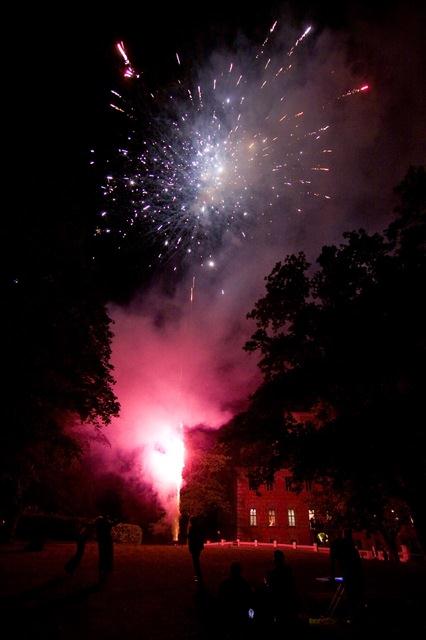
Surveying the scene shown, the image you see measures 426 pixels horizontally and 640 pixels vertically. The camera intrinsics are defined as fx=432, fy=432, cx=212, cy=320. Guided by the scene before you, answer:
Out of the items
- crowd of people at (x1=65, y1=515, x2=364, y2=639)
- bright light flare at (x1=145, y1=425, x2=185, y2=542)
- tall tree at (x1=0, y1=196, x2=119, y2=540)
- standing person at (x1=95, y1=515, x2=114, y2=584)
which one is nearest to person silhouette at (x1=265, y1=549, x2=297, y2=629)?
crowd of people at (x1=65, y1=515, x2=364, y2=639)

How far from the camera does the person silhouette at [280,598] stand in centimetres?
613

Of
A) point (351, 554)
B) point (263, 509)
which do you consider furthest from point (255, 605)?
point (263, 509)

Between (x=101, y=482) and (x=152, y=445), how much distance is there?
5244 millimetres

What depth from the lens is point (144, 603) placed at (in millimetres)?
8555

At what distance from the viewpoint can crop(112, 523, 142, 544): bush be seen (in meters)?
26.6

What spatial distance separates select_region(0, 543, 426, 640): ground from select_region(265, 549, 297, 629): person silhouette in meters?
0.27

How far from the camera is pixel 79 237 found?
16.6m

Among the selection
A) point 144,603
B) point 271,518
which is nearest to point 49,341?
point 144,603

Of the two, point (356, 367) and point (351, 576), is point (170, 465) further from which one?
point (351, 576)

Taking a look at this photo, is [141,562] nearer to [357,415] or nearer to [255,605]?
[357,415]

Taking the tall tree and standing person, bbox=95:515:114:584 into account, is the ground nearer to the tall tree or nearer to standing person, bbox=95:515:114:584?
standing person, bbox=95:515:114:584

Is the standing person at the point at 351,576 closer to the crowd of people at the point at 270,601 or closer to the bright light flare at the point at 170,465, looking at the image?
the crowd of people at the point at 270,601

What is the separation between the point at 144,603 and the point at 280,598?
3493 mm

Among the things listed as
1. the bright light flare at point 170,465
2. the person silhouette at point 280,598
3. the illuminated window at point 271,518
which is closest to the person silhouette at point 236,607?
the person silhouette at point 280,598
